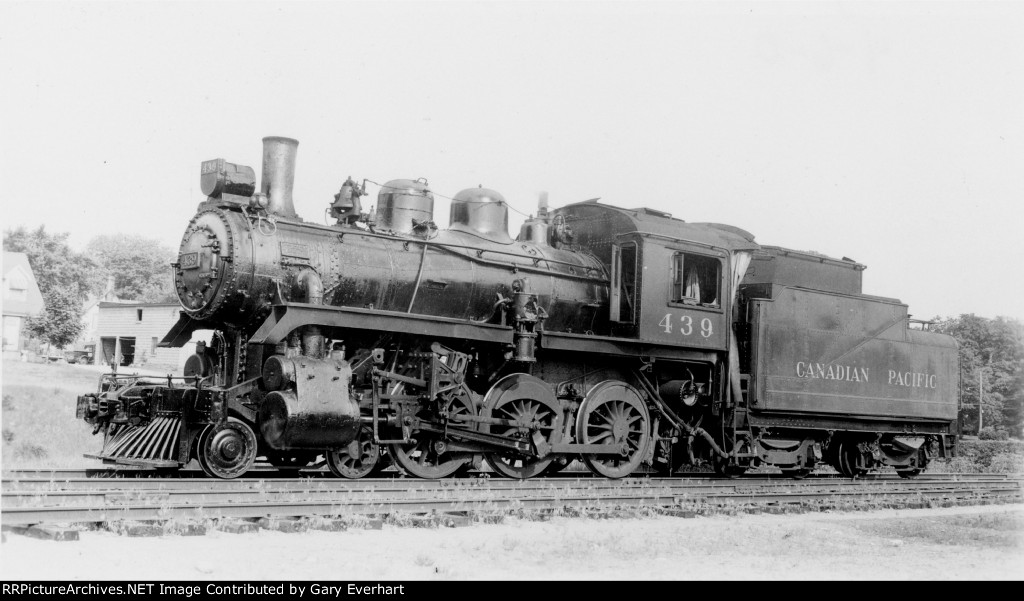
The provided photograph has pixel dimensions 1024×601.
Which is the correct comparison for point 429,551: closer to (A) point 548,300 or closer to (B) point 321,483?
(B) point 321,483

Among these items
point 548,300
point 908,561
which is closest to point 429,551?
point 908,561

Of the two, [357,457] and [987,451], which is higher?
[357,457]

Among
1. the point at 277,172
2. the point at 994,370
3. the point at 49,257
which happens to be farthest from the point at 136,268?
the point at 277,172

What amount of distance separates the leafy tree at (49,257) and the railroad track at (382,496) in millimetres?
23608

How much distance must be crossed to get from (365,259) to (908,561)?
603 cm

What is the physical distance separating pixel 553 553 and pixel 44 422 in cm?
1498

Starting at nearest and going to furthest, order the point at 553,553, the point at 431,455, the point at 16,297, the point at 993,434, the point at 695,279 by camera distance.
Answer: the point at 553,553 < the point at 431,455 < the point at 695,279 < the point at 16,297 < the point at 993,434

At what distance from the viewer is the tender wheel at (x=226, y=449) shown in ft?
29.2

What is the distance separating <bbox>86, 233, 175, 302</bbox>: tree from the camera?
183ft

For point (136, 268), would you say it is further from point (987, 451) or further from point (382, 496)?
point (382, 496)

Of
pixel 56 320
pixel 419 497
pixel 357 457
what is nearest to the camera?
pixel 419 497

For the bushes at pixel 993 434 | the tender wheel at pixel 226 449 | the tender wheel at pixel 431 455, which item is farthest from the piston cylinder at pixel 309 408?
the bushes at pixel 993 434

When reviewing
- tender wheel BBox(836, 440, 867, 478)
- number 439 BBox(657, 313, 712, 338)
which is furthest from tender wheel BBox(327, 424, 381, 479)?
tender wheel BBox(836, 440, 867, 478)

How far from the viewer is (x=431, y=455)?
10.5m
